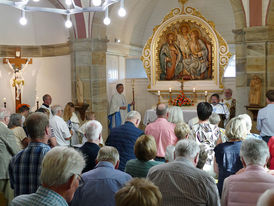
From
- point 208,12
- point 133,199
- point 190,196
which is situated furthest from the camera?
point 208,12

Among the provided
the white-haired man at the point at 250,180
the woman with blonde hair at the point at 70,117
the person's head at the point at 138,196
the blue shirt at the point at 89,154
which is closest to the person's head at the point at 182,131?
the blue shirt at the point at 89,154

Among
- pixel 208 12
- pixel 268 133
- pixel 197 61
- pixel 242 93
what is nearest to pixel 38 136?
pixel 268 133

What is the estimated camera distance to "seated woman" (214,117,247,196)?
4.07 m

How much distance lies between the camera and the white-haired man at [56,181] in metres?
2.40

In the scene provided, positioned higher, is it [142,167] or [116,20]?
[116,20]

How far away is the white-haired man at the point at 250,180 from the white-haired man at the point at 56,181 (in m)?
1.40

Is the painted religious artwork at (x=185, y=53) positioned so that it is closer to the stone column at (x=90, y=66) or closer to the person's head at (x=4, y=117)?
the stone column at (x=90, y=66)

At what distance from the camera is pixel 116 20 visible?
12992 millimetres

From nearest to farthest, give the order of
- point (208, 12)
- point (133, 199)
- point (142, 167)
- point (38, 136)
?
point (133, 199)
point (38, 136)
point (142, 167)
point (208, 12)

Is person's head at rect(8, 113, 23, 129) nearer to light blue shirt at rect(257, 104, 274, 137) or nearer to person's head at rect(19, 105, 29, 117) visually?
person's head at rect(19, 105, 29, 117)

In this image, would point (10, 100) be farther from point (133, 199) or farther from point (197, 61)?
point (133, 199)

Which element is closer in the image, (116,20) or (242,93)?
(242,93)

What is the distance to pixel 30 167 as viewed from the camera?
3500 mm

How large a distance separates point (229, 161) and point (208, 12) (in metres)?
10.7
